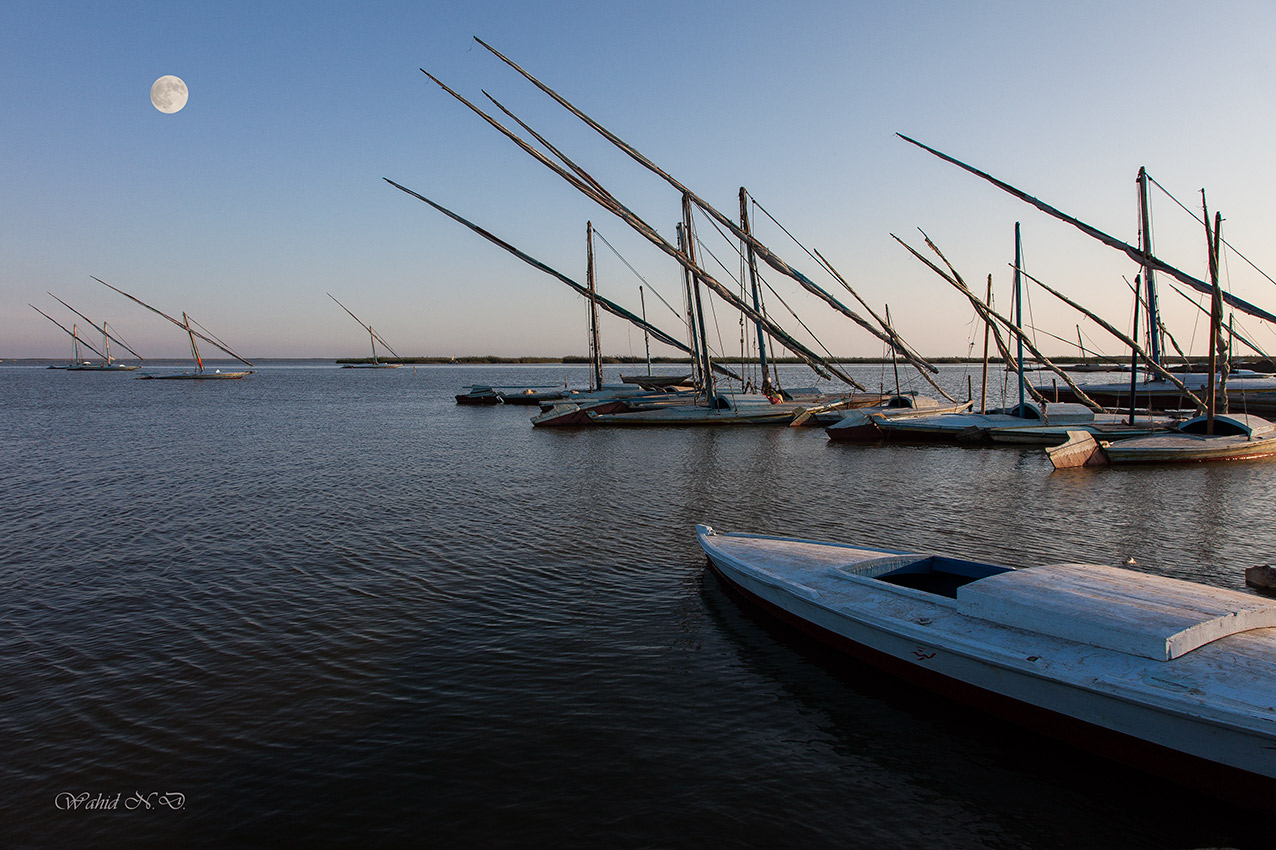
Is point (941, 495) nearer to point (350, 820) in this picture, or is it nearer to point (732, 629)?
point (732, 629)

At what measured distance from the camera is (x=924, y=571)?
42.9 feet

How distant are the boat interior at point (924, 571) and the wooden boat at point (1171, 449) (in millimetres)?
22444

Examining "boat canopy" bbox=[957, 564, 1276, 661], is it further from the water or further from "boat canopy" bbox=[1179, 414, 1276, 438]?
"boat canopy" bbox=[1179, 414, 1276, 438]

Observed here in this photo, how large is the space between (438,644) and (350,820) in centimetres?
476

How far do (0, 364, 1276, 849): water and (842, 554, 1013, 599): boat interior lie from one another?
1.90 m

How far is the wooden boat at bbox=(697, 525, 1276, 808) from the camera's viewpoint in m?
7.55

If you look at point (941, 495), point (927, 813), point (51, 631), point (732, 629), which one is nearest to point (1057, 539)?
point (941, 495)

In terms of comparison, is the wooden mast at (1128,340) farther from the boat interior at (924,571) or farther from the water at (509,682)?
the boat interior at (924,571)

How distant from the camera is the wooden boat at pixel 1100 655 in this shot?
24.8ft

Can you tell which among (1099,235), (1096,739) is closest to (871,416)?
(1099,235)

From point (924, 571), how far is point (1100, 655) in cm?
444

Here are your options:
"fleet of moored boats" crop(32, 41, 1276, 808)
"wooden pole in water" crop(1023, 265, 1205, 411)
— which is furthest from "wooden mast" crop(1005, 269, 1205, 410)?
"fleet of moored boats" crop(32, 41, 1276, 808)

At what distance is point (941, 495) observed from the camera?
26.2m
